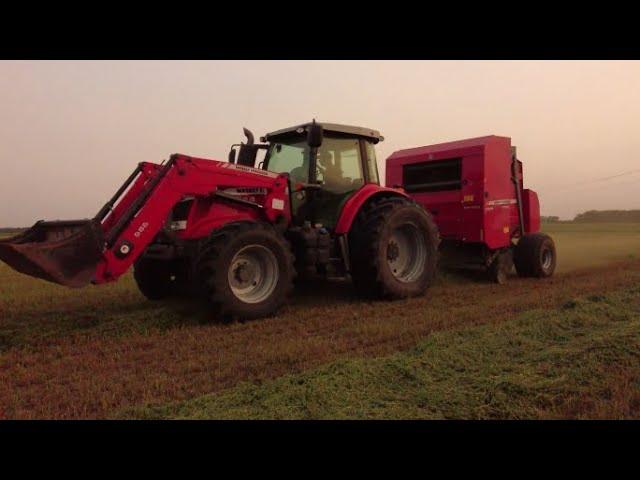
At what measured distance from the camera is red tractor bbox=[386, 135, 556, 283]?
27.2 ft

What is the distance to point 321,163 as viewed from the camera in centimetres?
683

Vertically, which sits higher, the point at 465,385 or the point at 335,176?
the point at 335,176

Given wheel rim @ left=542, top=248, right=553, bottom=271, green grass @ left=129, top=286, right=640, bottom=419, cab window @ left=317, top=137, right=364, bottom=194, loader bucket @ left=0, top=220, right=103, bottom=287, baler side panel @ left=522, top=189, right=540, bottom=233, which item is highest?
cab window @ left=317, top=137, right=364, bottom=194

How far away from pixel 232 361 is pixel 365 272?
2.87m

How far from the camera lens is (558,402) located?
9.62 ft

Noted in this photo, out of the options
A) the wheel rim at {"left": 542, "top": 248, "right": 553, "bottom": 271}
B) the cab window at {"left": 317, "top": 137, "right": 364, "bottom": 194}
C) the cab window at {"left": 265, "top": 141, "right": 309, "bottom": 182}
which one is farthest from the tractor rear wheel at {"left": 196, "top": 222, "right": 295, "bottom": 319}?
the wheel rim at {"left": 542, "top": 248, "right": 553, "bottom": 271}

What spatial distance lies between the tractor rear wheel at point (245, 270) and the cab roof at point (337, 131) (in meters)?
1.60

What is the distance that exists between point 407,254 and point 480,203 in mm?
1765

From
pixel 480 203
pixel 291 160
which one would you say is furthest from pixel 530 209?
pixel 291 160

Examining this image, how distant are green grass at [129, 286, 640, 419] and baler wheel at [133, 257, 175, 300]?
358 centimetres

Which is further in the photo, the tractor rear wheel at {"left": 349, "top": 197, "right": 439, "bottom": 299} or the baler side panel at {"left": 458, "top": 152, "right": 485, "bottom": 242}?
the baler side panel at {"left": 458, "top": 152, "right": 485, "bottom": 242}

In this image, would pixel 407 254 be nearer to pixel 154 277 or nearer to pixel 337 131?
pixel 337 131

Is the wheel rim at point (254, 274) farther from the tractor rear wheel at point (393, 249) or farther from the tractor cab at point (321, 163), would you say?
the tractor rear wheel at point (393, 249)

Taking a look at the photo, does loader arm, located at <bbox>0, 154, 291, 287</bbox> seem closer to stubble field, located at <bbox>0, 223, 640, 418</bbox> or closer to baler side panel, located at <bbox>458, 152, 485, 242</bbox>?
stubble field, located at <bbox>0, 223, 640, 418</bbox>
